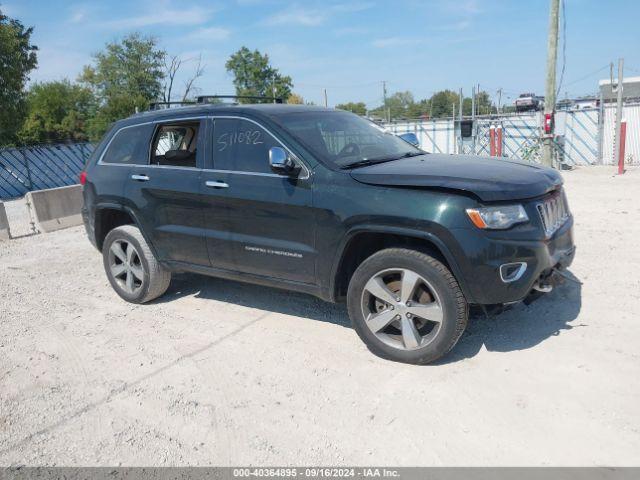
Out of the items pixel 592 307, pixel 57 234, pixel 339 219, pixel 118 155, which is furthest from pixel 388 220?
pixel 57 234

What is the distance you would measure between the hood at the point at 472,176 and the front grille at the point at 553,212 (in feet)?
0.32

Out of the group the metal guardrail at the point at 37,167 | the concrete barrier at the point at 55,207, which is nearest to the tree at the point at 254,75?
the metal guardrail at the point at 37,167

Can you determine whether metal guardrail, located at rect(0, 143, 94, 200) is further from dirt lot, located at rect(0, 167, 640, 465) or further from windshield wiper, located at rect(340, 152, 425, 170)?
windshield wiper, located at rect(340, 152, 425, 170)

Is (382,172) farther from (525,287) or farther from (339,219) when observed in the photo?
(525,287)

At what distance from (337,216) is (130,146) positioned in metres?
2.65

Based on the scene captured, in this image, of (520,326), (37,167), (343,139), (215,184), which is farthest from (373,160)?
(37,167)

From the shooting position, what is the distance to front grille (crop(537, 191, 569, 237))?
12.0ft

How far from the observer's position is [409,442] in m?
3.00

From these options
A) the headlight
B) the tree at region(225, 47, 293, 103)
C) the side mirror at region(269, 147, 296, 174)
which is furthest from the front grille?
the tree at region(225, 47, 293, 103)

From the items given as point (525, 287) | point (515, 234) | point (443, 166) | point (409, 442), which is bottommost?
point (409, 442)

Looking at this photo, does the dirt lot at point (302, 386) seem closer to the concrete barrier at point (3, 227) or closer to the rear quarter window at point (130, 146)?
the rear quarter window at point (130, 146)

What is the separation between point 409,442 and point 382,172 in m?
1.83

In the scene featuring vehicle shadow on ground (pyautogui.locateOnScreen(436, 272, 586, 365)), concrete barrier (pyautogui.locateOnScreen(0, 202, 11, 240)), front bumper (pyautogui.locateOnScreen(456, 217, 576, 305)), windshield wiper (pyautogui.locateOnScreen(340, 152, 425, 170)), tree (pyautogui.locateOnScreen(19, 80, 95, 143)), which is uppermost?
tree (pyautogui.locateOnScreen(19, 80, 95, 143))

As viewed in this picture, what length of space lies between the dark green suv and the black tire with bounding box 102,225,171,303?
0.05 ft
